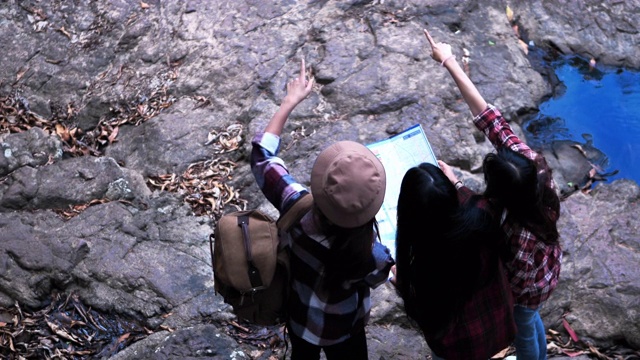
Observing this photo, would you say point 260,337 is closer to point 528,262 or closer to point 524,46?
point 528,262

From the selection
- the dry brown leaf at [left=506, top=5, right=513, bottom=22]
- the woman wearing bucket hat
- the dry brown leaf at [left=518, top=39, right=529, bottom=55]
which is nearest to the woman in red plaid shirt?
the woman wearing bucket hat

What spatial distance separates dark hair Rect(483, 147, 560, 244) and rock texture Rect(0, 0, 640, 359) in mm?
1358

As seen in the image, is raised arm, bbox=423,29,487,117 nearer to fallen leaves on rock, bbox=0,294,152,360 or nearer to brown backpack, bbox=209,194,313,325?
brown backpack, bbox=209,194,313,325

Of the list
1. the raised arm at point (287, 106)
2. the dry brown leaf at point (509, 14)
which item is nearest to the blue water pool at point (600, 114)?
the dry brown leaf at point (509, 14)

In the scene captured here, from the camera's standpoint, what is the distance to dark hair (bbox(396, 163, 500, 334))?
2250 millimetres

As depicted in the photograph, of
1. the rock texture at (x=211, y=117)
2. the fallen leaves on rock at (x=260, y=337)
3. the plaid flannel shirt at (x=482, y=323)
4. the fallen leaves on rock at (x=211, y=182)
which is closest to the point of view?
the plaid flannel shirt at (x=482, y=323)

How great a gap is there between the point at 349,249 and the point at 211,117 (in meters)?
2.82

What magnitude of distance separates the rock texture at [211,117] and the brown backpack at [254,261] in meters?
1.07

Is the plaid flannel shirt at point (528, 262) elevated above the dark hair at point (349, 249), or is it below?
below

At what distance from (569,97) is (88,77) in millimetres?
3801

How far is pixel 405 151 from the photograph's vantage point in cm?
367

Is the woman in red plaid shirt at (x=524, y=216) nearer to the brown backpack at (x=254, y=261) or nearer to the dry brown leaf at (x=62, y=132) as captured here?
the brown backpack at (x=254, y=261)

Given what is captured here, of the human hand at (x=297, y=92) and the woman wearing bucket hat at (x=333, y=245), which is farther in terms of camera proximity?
the human hand at (x=297, y=92)

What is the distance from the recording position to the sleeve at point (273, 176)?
98.9 inches
